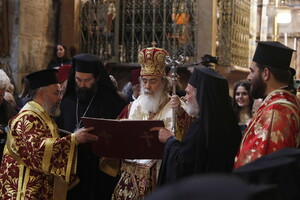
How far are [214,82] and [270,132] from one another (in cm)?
53

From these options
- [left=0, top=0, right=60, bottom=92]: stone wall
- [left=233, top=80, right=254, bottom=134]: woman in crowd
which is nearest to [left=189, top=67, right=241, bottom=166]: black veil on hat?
[left=233, top=80, right=254, bottom=134]: woman in crowd

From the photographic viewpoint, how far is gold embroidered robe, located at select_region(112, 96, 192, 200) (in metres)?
5.13

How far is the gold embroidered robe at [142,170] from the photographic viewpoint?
16.8ft

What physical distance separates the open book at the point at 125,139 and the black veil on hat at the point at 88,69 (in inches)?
34.3

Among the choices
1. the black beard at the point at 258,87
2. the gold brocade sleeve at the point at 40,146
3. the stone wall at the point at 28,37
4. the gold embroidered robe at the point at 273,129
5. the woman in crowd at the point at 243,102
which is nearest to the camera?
the gold embroidered robe at the point at 273,129

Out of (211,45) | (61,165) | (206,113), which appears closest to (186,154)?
(206,113)

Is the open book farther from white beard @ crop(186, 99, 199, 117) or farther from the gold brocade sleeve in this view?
white beard @ crop(186, 99, 199, 117)

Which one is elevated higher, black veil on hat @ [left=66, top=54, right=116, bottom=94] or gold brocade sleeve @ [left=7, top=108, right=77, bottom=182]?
black veil on hat @ [left=66, top=54, right=116, bottom=94]

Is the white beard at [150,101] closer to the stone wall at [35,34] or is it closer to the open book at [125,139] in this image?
the open book at [125,139]

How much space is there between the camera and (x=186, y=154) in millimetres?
4062

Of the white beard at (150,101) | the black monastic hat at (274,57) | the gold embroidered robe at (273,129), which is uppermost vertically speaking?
the black monastic hat at (274,57)

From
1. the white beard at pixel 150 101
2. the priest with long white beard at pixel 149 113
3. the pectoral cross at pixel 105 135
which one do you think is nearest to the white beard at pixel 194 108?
the priest with long white beard at pixel 149 113

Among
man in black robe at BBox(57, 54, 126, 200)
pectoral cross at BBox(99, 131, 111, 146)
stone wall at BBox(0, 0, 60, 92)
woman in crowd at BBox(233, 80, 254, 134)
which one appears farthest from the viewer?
stone wall at BBox(0, 0, 60, 92)

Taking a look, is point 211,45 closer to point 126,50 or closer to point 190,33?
point 190,33
